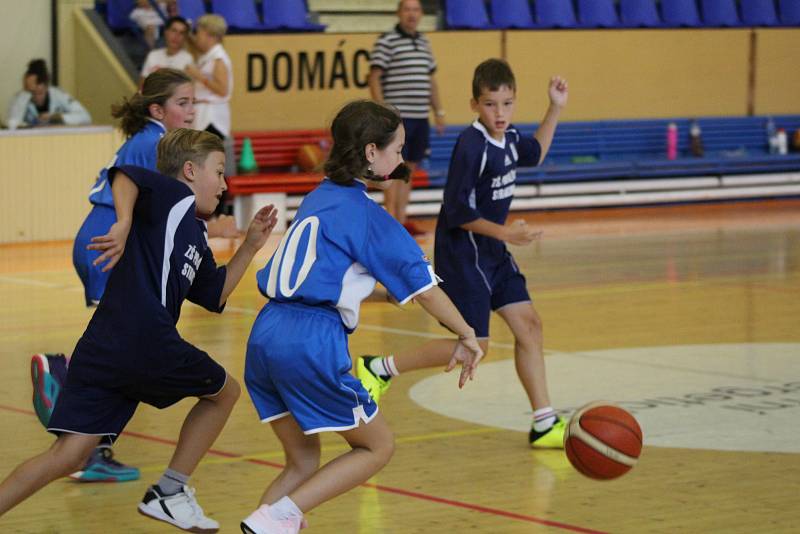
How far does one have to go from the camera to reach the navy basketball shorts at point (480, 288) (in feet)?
22.7

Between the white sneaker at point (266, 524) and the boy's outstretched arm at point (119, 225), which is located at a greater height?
the boy's outstretched arm at point (119, 225)

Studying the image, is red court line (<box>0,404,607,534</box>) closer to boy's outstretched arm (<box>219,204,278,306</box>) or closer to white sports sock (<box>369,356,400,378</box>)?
white sports sock (<box>369,356,400,378</box>)

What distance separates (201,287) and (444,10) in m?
14.7

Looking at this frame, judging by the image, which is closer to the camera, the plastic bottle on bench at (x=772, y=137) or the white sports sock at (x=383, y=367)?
the white sports sock at (x=383, y=367)

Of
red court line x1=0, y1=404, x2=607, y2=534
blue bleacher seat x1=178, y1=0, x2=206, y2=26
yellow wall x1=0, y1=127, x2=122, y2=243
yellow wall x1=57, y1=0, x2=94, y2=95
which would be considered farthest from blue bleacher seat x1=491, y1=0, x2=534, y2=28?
red court line x1=0, y1=404, x2=607, y2=534

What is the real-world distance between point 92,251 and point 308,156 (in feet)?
34.5

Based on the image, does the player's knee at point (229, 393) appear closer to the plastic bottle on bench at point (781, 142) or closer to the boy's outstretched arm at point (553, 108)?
the boy's outstretched arm at point (553, 108)

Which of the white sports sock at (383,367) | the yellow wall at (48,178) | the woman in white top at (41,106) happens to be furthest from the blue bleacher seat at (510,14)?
the white sports sock at (383,367)

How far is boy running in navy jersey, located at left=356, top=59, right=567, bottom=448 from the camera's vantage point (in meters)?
6.89

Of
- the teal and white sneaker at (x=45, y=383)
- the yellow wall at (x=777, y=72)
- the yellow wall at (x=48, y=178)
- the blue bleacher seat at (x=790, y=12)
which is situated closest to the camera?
the teal and white sneaker at (x=45, y=383)

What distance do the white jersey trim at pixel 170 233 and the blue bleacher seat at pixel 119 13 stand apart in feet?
41.5

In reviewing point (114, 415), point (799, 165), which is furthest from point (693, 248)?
point (114, 415)

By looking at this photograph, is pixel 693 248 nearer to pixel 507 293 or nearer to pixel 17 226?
pixel 17 226

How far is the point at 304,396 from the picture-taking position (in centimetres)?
467
